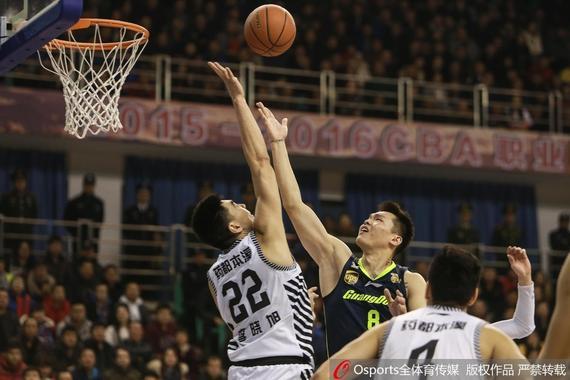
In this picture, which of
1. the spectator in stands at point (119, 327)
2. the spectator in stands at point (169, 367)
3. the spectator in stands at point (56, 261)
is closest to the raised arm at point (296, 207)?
the spectator in stands at point (169, 367)

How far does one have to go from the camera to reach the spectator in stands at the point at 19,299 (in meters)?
14.1

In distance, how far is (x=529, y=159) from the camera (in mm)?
20062

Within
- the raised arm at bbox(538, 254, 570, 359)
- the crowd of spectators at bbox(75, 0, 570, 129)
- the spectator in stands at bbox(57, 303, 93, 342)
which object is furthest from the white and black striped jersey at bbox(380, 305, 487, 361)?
the crowd of spectators at bbox(75, 0, 570, 129)

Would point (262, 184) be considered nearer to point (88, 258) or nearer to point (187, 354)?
point (187, 354)

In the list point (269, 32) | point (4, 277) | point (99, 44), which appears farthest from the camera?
point (4, 277)

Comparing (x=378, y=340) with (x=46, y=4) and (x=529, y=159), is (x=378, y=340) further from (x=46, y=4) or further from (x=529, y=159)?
(x=529, y=159)

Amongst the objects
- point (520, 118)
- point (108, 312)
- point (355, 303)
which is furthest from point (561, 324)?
point (520, 118)

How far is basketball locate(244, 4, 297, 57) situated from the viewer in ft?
28.5

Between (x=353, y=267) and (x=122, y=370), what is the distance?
6.92 m

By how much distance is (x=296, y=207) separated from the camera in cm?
684

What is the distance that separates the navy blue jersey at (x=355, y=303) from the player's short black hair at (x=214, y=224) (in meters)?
0.85

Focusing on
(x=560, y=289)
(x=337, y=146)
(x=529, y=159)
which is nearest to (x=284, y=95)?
(x=337, y=146)

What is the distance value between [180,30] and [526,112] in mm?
6342

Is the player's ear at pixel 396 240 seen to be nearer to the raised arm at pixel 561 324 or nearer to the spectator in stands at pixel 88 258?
the raised arm at pixel 561 324
